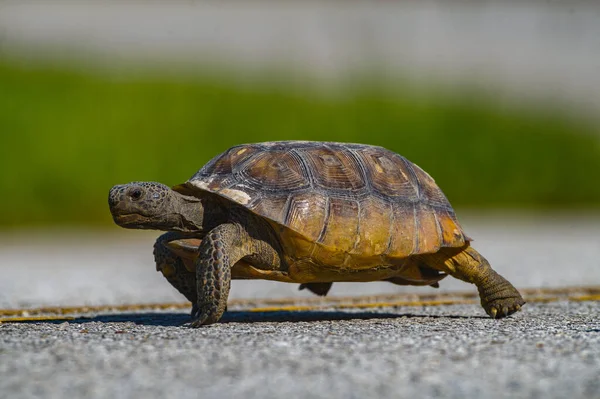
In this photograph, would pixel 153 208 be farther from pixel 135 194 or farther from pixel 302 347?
pixel 302 347

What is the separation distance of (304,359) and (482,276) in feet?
8.21

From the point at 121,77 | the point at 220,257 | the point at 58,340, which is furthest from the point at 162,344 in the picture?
the point at 121,77

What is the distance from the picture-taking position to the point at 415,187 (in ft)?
19.4

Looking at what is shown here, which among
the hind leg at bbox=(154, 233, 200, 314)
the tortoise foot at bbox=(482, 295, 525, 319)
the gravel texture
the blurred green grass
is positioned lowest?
the gravel texture

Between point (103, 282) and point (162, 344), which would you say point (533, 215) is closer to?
point (103, 282)

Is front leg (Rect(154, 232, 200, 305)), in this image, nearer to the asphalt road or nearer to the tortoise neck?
the tortoise neck

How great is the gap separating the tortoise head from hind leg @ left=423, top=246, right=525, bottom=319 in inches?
63.0

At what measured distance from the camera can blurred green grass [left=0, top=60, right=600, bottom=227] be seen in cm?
1764

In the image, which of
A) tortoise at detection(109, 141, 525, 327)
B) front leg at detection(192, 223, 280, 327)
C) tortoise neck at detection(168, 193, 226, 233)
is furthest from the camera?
tortoise neck at detection(168, 193, 226, 233)

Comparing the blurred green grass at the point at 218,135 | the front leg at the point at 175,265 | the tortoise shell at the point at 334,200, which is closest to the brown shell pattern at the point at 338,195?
the tortoise shell at the point at 334,200

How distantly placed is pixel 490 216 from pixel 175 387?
15.9m

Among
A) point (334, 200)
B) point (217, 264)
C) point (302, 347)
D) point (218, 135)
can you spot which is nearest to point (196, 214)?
point (217, 264)

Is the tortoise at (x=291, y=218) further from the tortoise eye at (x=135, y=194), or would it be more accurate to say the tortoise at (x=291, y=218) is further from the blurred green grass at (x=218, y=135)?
the blurred green grass at (x=218, y=135)

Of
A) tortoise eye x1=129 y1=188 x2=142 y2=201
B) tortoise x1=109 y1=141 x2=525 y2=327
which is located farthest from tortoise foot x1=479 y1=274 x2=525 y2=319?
tortoise eye x1=129 y1=188 x2=142 y2=201
